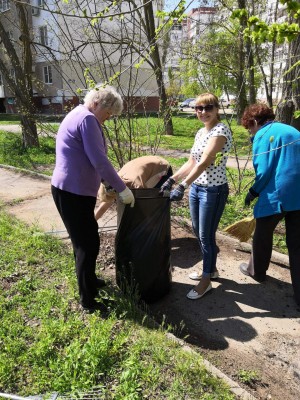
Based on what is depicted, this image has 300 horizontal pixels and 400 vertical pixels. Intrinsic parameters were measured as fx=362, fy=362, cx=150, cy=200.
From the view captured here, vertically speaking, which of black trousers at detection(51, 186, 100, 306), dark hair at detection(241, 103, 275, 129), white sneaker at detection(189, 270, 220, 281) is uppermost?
dark hair at detection(241, 103, 275, 129)

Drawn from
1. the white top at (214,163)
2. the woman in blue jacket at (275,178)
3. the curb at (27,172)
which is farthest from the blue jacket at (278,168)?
the curb at (27,172)

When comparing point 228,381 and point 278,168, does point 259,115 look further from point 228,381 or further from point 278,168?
point 228,381

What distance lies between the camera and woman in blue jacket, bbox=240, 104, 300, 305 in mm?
2715

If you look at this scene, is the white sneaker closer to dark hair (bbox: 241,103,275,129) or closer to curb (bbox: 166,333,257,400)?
curb (bbox: 166,333,257,400)

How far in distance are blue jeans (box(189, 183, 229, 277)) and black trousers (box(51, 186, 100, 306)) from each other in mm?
837

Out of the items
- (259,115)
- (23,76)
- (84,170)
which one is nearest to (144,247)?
(84,170)

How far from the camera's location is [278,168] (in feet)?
9.05

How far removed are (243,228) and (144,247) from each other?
4.06ft

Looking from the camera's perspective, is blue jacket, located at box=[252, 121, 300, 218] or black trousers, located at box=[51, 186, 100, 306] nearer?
black trousers, located at box=[51, 186, 100, 306]

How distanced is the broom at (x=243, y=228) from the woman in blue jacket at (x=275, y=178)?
0.47 m

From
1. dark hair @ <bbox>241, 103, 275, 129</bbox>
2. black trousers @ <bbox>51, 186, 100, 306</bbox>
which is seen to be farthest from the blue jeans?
black trousers @ <bbox>51, 186, 100, 306</bbox>

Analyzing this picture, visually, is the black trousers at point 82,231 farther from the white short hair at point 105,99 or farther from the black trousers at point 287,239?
the black trousers at point 287,239

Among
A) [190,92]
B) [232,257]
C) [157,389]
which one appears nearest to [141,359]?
[157,389]

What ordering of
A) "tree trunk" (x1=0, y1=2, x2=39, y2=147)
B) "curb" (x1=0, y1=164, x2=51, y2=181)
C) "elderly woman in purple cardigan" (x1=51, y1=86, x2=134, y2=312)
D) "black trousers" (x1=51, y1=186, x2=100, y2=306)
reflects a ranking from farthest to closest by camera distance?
"tree trunk" (x1=0, y1=2, x2=39, y2=147), "curb" (x1=0, y1=164, x2=51, y2=181), "black trousers" (x1=51, y1=186, x2=100, y2=306), "elderly woman in purple cardigan" (x1=51, y1=86, x2=134, y2=312)
